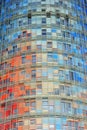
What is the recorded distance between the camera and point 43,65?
5053 centimetres

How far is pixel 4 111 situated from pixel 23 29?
14196 mm

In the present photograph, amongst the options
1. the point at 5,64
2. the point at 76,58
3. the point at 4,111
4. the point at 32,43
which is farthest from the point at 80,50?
the point at 4,111

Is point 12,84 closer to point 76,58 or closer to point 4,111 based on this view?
point 4,111

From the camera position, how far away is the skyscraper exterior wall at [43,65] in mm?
46312

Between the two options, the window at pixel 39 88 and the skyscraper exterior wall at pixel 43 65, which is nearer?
the skyscraper exterior wall at pixel 43 65

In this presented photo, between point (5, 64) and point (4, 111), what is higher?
point (5, 64)

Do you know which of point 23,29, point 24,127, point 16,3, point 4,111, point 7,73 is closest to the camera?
point 24,127

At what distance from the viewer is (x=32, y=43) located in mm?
53062

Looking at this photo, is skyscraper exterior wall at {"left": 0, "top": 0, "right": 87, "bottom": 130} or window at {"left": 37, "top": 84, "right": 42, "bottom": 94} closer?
skyscraper exterior wall at {"left": 0, "top": 0, "right": 87, "bottom": 130}

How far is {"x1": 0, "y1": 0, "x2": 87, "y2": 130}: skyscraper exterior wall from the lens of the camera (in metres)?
46.3

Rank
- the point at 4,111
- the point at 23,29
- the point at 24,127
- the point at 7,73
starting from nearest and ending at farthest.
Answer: the point at 24,127 < the point at 4,111 < the point at 7,73 < the point at 23,29

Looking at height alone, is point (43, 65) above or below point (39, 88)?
above

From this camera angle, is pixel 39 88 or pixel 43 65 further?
pixel 43 65

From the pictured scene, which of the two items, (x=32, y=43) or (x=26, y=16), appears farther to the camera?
(x=26, y=16)
